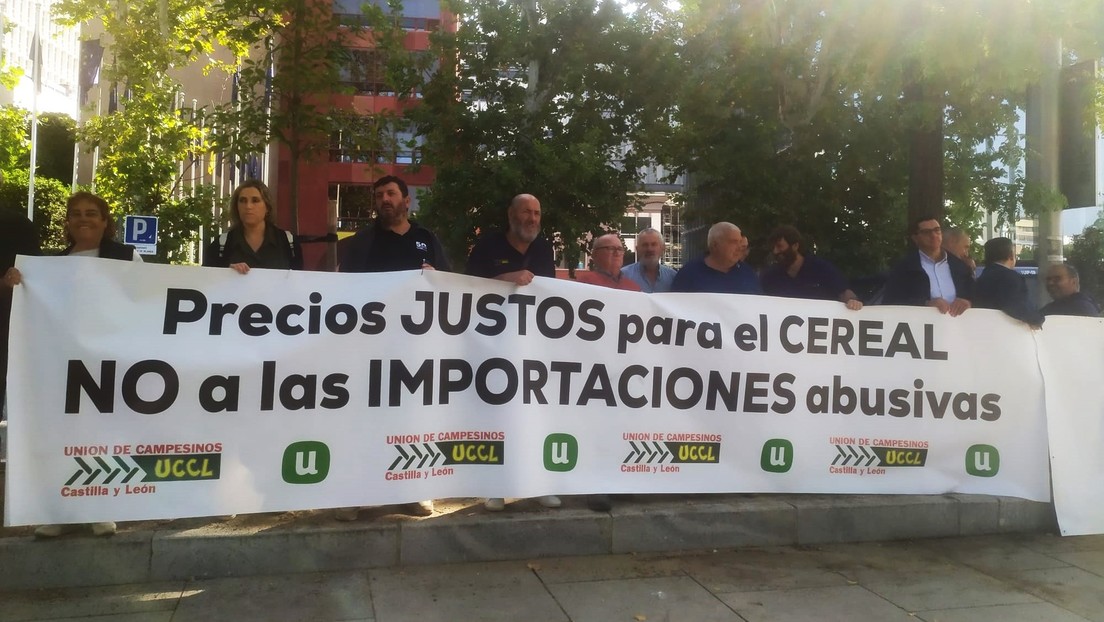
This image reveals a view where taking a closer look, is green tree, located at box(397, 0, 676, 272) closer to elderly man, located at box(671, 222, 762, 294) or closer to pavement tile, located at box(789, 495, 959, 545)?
elderly man, located at box(671, 222, 762, 294)

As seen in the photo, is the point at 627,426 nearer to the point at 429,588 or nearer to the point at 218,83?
the point at 429,588

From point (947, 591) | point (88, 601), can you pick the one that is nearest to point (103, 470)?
point (88, 601)

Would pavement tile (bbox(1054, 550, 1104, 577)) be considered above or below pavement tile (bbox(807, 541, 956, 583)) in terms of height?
above

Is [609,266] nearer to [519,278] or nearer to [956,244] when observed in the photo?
[519,278]

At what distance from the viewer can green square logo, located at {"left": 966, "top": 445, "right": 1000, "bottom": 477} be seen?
17.3ft

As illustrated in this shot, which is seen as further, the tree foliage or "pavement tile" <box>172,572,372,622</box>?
the tree foliage

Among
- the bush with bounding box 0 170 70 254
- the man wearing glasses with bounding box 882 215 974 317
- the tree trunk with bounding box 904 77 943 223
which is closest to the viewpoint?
the man wearing glasses with bounding box 882 215 974 317

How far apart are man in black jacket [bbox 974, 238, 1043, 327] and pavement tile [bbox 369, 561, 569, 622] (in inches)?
133

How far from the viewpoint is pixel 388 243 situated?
16.4 ft

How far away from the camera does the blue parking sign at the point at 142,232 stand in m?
13.6

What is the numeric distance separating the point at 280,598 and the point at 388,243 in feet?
6.48

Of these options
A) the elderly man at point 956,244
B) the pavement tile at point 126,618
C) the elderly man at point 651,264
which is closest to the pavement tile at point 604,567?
the pavement tile at point 126,618

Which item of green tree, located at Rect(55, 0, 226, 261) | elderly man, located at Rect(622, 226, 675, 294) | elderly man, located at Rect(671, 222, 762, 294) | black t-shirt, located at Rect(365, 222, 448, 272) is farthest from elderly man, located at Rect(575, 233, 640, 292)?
green tree, located at Rect(55, 0, 226, 261)

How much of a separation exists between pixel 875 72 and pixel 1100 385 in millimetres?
3119
